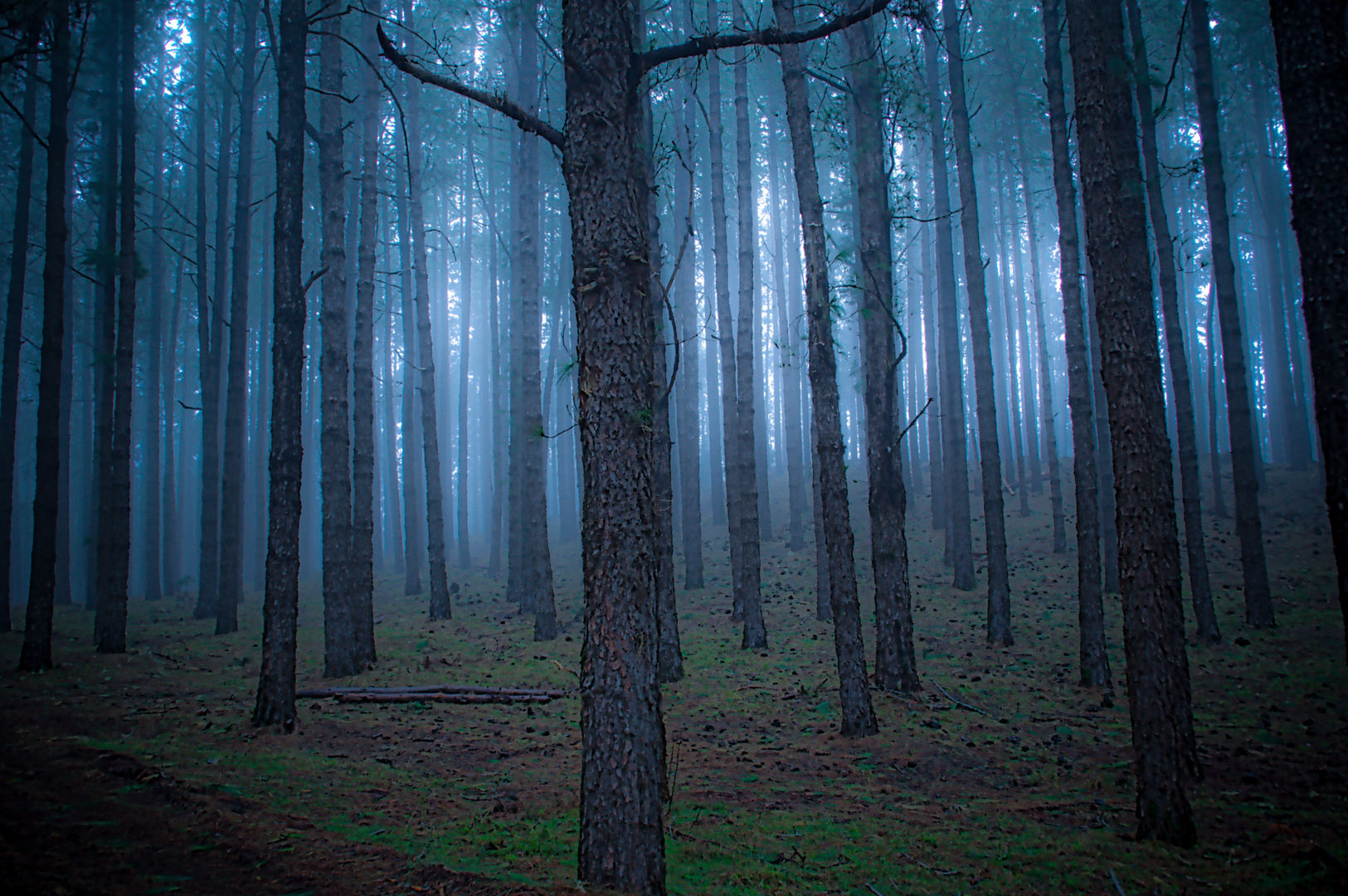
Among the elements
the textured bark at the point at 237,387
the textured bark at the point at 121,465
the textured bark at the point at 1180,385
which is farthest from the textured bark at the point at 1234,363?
the textured bark at the point at 237,387

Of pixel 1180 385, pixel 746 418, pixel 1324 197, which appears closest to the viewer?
pixel 1324 197

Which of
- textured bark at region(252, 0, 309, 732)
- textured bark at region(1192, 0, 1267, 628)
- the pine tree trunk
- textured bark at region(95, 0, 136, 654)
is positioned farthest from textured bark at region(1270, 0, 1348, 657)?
textured bark at region(95, 0, 136, 654)

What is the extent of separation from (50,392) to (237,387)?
675 centimetres

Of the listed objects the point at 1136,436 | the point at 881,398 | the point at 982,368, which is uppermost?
the point at 982,368

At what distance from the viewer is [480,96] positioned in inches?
174

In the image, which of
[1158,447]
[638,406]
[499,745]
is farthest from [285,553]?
[1158,447]

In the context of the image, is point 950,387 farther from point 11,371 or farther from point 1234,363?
point 11,371

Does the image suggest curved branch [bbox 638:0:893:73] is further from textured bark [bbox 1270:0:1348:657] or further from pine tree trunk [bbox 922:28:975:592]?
pine tree trunk [bbox 922:28:975:592]

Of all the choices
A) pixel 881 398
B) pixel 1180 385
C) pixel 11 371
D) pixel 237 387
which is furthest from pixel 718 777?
pixel 237 387

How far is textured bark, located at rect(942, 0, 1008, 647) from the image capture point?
12734 millimetres

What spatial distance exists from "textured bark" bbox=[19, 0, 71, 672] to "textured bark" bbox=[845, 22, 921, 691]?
1283 centimetres

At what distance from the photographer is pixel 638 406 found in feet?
14.5

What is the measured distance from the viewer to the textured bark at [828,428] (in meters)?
8.32

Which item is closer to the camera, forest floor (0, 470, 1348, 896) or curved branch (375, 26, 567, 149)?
curved branch (375, 26, 567, 149)
